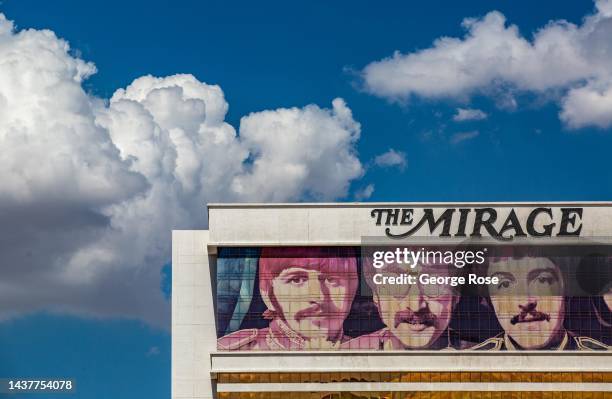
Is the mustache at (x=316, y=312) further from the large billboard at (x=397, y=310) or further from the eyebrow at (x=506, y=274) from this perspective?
the eyebrow at (x=506, y=274)

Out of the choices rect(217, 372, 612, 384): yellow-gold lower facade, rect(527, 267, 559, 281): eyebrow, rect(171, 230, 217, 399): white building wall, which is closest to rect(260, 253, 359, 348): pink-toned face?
rect(217, 372, 612, 384): yellow-gold lower facade

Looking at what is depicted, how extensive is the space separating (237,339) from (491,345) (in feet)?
59.3

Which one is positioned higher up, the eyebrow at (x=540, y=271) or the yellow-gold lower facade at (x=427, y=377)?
the eyebrow at (x=540, y=271)

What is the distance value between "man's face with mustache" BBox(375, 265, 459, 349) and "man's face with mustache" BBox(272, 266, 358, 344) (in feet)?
8.37

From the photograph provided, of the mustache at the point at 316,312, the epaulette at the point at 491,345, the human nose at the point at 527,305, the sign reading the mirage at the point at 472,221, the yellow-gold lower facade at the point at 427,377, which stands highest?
the sign reading the mirage at the point at 472,221

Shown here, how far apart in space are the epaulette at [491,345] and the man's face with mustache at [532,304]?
897 mm

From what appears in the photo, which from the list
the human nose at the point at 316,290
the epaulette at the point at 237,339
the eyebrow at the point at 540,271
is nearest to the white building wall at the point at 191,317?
the epaulette at the point at 237,339

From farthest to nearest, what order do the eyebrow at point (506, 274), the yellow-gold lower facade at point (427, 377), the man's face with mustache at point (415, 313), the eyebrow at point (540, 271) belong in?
the eyebrow at point (506, 274), the eyebrow at point (540, 271), the man's face with mustache at point (415, 313), the yellow-gold lower facade at point (427, 377)

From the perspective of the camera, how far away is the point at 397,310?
9188cm

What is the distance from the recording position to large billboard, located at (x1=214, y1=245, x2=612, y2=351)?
9175 centimetres

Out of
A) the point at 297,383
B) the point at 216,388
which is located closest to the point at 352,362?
the point at 297,383

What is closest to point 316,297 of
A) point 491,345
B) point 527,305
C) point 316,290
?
point 316,290

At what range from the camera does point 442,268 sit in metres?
92.2

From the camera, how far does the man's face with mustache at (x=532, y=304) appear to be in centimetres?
9181
